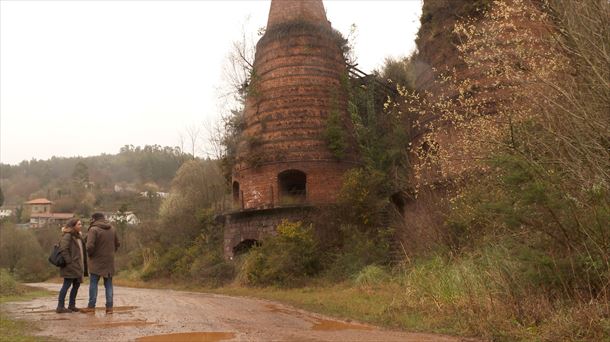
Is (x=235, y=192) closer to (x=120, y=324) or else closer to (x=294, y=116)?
(x=294, y=116)

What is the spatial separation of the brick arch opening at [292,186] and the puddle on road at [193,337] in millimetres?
13818

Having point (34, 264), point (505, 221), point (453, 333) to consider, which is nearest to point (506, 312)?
point (453, 333)

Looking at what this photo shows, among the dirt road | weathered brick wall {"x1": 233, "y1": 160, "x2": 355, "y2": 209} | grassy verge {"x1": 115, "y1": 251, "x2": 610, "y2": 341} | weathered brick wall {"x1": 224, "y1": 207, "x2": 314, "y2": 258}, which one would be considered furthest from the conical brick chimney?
the dirt road

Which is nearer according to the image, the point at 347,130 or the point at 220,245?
the point at 347,130

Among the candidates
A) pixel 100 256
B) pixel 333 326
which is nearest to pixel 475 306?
pixel 333 326

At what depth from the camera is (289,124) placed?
20469mm

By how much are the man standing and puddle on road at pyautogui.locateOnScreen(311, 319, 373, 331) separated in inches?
134

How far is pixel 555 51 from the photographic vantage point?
294 inches

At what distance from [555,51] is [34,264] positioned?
154 ft

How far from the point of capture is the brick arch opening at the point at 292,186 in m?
20.0

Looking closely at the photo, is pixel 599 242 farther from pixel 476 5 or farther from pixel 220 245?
pixel 220 245

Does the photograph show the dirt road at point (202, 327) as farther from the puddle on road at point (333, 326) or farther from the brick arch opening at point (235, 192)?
the brick arch opening at point (235, 192)

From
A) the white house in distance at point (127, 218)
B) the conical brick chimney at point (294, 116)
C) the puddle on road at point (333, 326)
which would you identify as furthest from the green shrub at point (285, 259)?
the white house in distance at point (127, 218)

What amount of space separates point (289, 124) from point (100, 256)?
12.8 m
